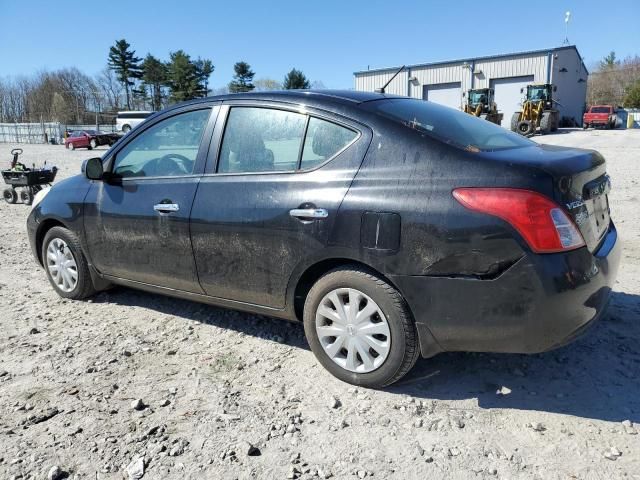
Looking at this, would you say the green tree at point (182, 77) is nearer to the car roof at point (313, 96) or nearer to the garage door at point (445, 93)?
the garage door at point (445, 93)

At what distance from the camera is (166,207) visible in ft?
12.0

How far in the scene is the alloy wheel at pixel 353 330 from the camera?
9.52 feet

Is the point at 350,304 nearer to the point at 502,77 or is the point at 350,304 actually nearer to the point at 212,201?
the point at 212,201

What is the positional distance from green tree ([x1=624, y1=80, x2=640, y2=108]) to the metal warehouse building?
1580 cm

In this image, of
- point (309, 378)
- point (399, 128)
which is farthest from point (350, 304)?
point (399, 128)

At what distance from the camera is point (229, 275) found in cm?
344

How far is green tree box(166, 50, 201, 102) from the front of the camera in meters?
68.4

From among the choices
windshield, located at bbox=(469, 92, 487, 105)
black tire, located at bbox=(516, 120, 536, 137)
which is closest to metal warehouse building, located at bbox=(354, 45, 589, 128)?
windshield, located at bbox=(469, 92, 487, 105)

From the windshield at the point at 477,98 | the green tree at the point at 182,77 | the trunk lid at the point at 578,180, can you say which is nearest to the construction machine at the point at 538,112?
the windshield at the point at 477,98

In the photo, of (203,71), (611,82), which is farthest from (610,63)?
(203,71)

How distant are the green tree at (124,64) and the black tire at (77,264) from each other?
7598 cm

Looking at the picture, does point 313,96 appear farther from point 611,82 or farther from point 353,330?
point 611,82

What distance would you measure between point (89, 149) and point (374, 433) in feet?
130

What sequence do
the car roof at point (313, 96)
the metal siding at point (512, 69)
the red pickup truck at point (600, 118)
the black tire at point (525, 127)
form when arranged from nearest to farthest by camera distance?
the car roof at point (313, 96) → the black tire at point (525, 127) → the red pickup truck at point (600, 118) → the metal siding at point (512, 69)
